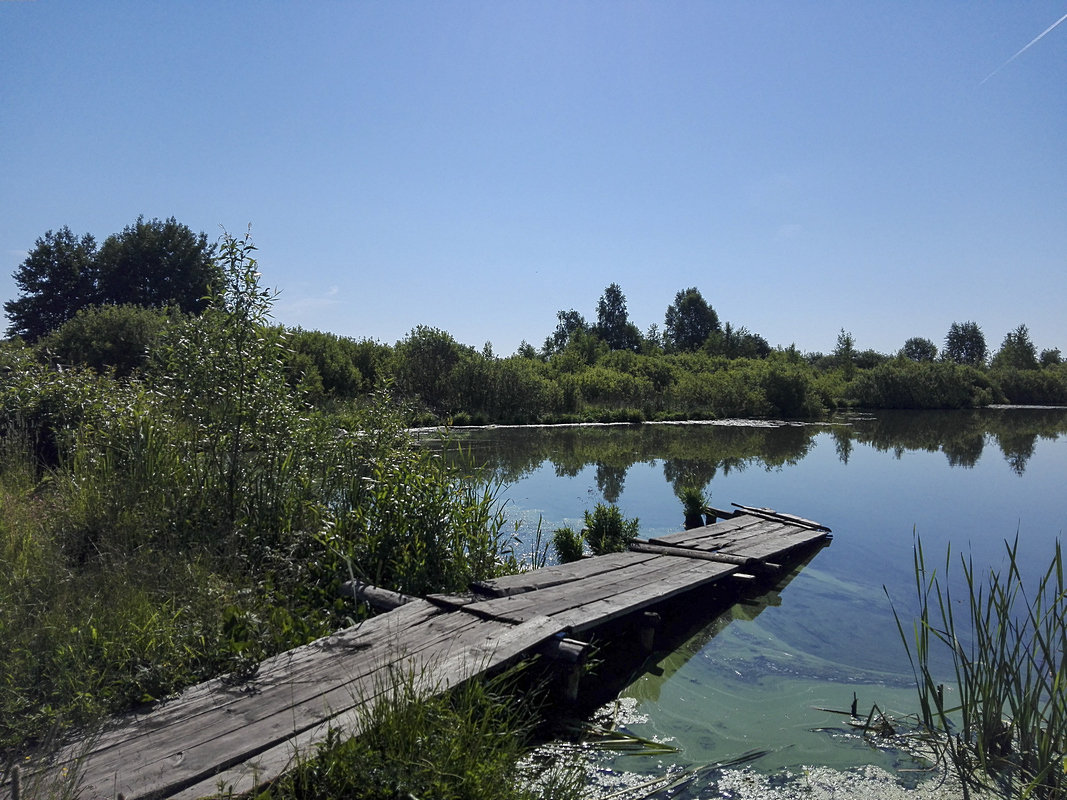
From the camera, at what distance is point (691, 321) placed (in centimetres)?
7825

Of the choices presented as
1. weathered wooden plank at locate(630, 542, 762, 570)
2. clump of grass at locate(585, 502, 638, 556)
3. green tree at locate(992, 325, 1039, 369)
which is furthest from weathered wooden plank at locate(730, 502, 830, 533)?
green tree at locate(992, 325, 1039, 369)

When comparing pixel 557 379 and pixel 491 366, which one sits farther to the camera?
pixel 557 379

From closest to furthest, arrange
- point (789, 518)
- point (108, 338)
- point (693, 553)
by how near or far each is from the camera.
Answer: point (693, 553) < point (789, 518) < point (108, 338)

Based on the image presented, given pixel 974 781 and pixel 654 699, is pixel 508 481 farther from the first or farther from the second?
pixel 974 781

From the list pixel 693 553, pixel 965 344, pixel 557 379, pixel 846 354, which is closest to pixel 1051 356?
pixel 965 344

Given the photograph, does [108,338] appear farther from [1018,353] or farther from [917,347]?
[917,347]

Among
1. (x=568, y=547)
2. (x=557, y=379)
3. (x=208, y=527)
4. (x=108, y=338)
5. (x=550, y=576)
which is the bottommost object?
(x=568, y=547)

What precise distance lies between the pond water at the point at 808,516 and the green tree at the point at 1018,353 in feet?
Result: 124

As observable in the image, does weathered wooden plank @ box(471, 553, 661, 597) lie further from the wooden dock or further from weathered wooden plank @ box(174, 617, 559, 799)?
weathered wooden plank @ box(174, 617, 559, 799)

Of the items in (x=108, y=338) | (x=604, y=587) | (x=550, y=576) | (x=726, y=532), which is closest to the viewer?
(x=604, y=587)

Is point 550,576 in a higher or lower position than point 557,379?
lower

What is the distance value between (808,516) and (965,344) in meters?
78.8

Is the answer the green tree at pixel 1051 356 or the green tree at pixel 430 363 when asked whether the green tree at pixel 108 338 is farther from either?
the green tree at pixel 1051 356

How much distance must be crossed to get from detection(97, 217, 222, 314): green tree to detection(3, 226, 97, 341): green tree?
100 centimetres
